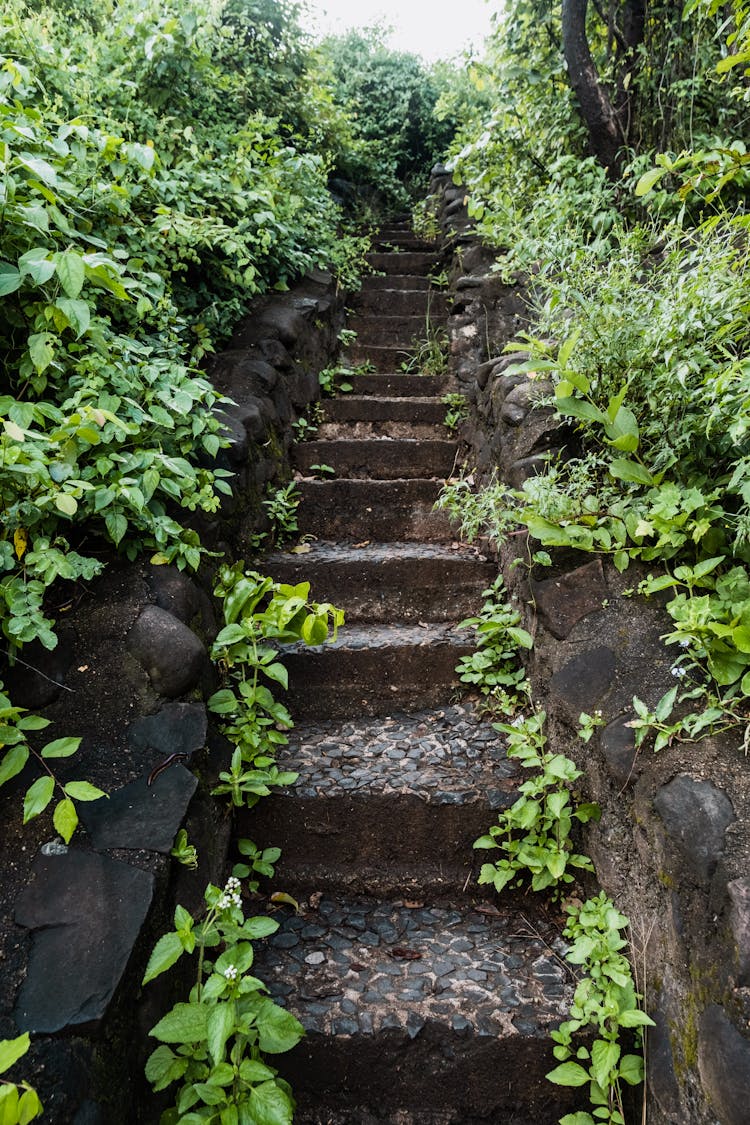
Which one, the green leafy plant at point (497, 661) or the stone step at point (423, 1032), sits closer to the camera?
the stone step at point (423, 1032)

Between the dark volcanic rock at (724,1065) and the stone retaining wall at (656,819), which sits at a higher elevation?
the stone retaining wall at (656,819)

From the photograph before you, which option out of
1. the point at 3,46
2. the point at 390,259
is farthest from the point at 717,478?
the point at 390,259

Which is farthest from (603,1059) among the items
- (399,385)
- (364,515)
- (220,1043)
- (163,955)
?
(399,385)

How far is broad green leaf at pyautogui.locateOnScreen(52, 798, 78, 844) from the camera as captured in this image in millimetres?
1321

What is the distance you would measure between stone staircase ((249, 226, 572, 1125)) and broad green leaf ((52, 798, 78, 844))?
2.22ft

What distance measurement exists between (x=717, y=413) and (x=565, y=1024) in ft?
4.82

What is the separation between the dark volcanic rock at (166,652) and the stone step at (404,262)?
4584 millimetres

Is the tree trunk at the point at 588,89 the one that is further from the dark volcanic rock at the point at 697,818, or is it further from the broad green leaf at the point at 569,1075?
the broad green leaf at the point at 569,1075

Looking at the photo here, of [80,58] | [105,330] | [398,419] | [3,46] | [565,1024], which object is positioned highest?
[80,58]

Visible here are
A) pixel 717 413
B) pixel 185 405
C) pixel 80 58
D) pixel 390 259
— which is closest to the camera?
pixel 717 413

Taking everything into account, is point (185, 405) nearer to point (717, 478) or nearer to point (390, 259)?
point (717, 478)

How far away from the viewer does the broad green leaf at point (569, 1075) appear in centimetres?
140

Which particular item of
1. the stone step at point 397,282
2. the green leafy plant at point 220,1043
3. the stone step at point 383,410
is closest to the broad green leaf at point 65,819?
the green leafy plant at point 220,1043

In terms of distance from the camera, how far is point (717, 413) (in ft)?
5.18
